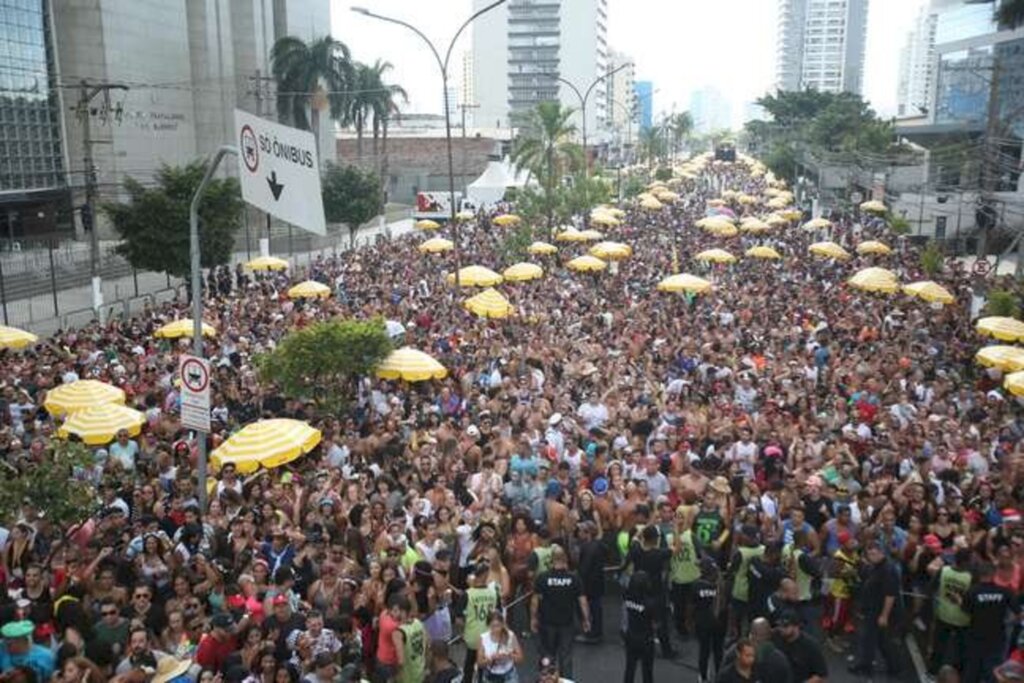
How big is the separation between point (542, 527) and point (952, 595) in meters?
3.57

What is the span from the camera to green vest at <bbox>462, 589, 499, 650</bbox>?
23.1 ft

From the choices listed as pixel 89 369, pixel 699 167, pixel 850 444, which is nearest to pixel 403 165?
pixel 699 167

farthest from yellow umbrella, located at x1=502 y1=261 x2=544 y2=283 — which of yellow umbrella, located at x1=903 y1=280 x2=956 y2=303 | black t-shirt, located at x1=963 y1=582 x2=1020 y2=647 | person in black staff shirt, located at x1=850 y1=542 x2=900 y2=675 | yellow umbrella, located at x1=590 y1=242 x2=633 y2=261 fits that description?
black t-shirt, located at x1=963 y1=582 x2=1020 y2=647

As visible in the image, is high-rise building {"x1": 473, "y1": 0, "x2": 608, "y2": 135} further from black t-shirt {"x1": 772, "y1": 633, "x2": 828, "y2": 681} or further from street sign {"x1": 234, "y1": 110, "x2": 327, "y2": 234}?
black t-shirt {"x1": 772, "y1": 633, "x2": 828, "y2": 681}

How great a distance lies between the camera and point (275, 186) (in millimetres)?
8281

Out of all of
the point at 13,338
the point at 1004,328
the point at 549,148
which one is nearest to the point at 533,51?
the point at 549,148

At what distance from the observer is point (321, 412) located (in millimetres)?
13562

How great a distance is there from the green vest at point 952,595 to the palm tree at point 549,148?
30223 millimetres

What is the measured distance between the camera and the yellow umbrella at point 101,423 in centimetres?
1102

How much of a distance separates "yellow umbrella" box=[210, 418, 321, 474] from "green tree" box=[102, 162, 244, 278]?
1687 centimetres

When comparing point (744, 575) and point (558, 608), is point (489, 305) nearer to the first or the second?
point (744, 575)

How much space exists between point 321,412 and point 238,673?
7852mm

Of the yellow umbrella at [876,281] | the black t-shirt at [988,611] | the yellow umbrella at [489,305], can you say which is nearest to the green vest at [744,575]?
the black t-shirt at [988,611]

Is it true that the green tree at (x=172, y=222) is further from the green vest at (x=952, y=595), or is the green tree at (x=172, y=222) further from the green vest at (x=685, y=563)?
the green vest at (x=952, y=595)
